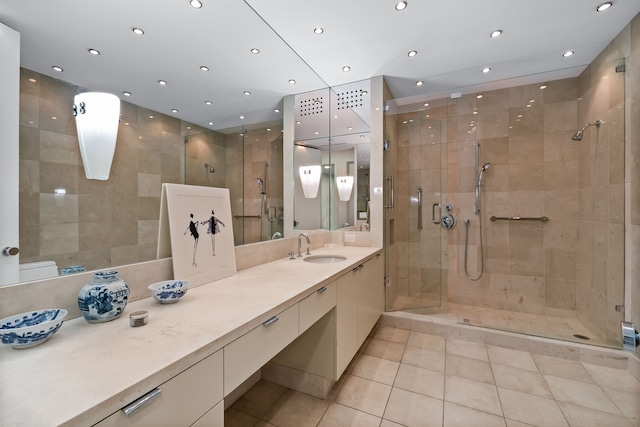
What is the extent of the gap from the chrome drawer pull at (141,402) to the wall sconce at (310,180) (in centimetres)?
214

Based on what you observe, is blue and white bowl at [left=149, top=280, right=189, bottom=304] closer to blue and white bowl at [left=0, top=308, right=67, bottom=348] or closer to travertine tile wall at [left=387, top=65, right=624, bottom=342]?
blue and white bowl at [left=0, top=308, right=67, bottom=348]

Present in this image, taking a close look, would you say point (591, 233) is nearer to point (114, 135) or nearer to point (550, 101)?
point (550, 101)

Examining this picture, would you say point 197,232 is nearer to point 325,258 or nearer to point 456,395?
point 325,258

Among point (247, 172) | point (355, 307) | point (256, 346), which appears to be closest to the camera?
point (256, 346)

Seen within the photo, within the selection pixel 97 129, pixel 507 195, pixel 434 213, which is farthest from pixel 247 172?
pixel 507 195

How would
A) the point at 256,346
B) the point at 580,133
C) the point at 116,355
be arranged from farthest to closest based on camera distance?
the point at 580,133
the point at 256,346
the point at 116,355

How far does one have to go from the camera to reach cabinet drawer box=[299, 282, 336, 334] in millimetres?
1312

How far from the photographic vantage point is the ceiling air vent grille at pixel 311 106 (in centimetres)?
265

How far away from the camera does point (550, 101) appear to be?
9.70ft

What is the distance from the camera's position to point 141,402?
0.61 metres

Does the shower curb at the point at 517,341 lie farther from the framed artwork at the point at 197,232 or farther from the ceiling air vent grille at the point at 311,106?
the ceiling air vent grille at the point at 311,106

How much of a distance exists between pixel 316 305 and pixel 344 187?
1835mm

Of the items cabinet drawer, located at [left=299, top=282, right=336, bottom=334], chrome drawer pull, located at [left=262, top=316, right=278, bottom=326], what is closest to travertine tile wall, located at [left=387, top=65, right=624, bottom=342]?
cabinet drawer, located at [left=299, top=282, right=336, bottom=334]

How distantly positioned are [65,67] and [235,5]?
4.12 feet
